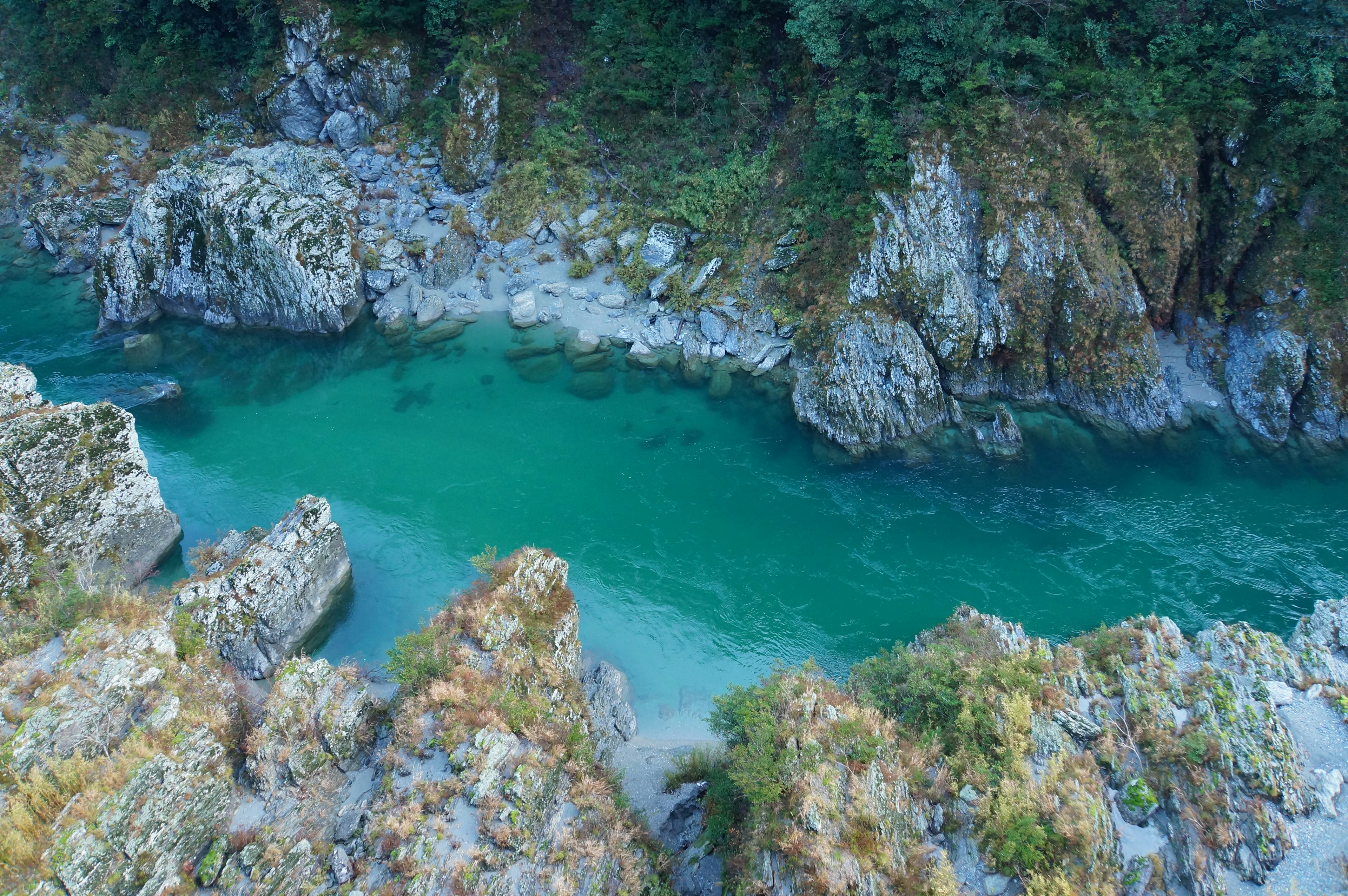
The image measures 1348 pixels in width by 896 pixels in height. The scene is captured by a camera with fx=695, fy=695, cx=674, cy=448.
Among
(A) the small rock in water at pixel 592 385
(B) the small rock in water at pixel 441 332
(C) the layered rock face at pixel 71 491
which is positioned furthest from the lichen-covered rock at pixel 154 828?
(B) the small rock in water at pixel 441 332

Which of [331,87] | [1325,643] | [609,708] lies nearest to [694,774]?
[609,708]

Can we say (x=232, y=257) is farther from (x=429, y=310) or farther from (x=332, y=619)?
(x=332, y=619)


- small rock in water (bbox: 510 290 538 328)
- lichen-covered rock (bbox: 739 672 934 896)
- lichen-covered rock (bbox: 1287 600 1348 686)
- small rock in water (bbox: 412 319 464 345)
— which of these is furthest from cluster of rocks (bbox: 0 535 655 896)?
small rock in water (bbox: 510 290 538 328)

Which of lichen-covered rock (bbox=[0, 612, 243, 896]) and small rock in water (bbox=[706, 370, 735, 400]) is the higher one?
small rock in water (bbox=[706, 370, 735, 400])

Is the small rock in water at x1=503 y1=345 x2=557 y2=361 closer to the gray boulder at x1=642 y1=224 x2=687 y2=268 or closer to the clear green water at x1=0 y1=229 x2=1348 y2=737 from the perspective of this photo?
the clear green water at x1=0 y1=229 x2=1348 y2=737

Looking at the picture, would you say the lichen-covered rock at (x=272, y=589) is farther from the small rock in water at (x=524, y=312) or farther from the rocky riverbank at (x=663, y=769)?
the small rock in water at (x=524, y=312)

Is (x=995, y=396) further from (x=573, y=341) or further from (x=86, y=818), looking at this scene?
(x=86, y=818)
